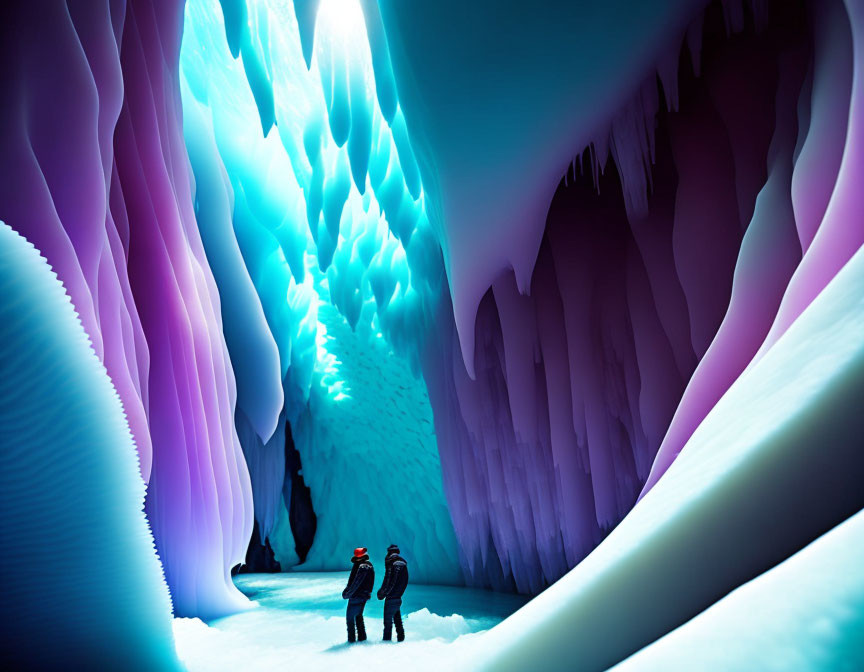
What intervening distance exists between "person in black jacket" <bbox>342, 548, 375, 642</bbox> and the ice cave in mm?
40

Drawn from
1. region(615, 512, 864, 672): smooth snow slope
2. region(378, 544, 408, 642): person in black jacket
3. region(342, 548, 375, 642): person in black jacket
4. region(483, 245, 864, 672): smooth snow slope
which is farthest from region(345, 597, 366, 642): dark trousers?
region(615, 512, 864, 672): smooth snow slope

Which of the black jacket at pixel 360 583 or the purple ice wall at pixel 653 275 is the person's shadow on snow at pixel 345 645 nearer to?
the black jacket at pixel 360 583

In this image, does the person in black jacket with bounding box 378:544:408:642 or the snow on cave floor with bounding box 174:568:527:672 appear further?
the person in black jacket with bounding box 378:544:408:642

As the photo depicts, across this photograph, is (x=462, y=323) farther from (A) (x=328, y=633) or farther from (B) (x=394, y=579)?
(A) (x=328, y=633)

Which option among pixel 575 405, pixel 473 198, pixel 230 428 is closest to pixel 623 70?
pixel 473 198

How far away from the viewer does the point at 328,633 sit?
389cm

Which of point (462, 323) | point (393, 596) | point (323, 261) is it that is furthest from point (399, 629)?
point (323, 261)

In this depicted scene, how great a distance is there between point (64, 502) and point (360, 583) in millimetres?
2115

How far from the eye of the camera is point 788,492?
27.9 inches

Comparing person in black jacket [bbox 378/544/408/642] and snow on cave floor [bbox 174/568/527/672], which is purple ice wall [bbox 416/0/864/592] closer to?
snow on cave floor [bbox 174/568/527/672]

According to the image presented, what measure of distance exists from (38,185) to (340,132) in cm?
294

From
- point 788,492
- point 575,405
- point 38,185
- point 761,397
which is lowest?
point 788,492

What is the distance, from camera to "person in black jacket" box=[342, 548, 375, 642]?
10.9 ft

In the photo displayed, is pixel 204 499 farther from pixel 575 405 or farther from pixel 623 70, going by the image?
pixel 623 70
